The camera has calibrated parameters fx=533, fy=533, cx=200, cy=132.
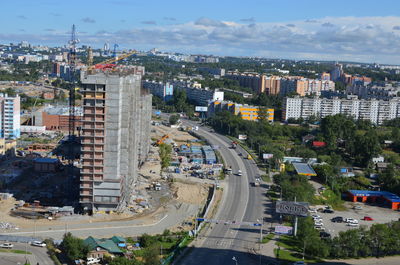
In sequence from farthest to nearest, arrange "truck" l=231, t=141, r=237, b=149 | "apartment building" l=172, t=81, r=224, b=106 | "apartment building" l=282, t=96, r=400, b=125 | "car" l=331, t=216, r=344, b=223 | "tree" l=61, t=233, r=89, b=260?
"apartment building" l=172, t=81, r=224, b=106, "apartment building" l=282, t=96, r=400, b=125, "truck" l=231, t=141, r=237, b=149, "car" l=331, t=216, r=344, b=223, "tree" l=61, t=233, r=89, b=260

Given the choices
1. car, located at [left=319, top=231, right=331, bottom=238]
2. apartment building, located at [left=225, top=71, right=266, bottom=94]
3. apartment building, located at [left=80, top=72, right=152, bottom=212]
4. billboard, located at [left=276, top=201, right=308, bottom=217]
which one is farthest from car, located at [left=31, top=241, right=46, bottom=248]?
apartment building, located at [left=225, top=71, right=266, bottom=94]

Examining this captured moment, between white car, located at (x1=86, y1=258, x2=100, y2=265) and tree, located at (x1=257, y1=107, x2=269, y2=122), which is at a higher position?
tree, located at (x1=257, y1=107, x2=269, y2=122)

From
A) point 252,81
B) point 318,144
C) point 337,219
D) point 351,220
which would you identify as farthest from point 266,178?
point 252,81

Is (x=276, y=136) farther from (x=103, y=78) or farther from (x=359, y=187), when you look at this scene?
(x=103, y=78)

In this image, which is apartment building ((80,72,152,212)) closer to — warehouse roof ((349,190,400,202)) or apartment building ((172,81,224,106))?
warehouse roof ((349,190,400,202))

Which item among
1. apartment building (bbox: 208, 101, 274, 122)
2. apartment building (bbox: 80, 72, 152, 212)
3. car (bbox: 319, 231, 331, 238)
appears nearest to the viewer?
car (bbox: 319, 231, 331, 238)

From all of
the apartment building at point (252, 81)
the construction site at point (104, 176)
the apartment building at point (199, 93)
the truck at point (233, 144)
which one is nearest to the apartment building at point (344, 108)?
the apartment building at point (199, 93)

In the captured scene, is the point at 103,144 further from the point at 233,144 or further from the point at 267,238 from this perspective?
the point at 233,144

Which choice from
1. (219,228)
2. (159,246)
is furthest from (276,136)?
(159,246)
